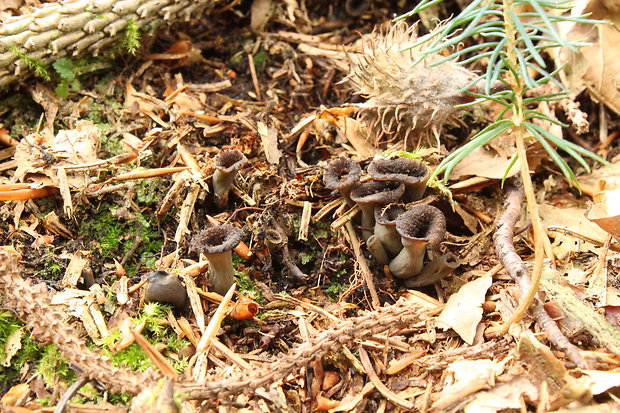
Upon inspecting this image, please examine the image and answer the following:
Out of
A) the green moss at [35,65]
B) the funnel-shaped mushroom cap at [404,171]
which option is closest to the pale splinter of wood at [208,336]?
the funnel-shaped mushroom cap at [404,171]

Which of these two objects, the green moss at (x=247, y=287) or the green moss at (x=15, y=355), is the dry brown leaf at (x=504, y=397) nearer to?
the green moss at (x=247, y=287)

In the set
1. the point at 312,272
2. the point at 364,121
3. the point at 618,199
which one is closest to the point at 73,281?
the point at 312,272

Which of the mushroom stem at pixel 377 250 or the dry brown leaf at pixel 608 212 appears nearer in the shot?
the dry brown leaf at pixel 608 212

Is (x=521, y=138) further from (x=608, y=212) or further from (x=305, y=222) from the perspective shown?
(x=305, y=222)

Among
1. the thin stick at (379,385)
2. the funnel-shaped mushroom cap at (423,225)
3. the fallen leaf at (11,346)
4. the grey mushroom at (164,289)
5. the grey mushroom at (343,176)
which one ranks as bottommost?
the thin stick at (379,385)

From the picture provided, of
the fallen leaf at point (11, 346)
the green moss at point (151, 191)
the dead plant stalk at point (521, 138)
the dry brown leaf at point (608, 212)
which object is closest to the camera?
the dead plant stalk at point (521, 138)

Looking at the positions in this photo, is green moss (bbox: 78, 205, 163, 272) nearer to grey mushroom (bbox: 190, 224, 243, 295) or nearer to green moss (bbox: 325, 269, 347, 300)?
grey mushroom (bbox: 190, 224, 243, 295)

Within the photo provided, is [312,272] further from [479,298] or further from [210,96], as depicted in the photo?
[210,96]

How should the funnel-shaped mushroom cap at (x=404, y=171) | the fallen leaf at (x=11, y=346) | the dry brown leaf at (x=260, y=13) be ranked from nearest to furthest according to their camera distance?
the fallen leaf at (x=11, y=346) < the funnel-shaped mushroom cap at (x=404, y=171) < the dry brown leaf at (x=260, y=13)
